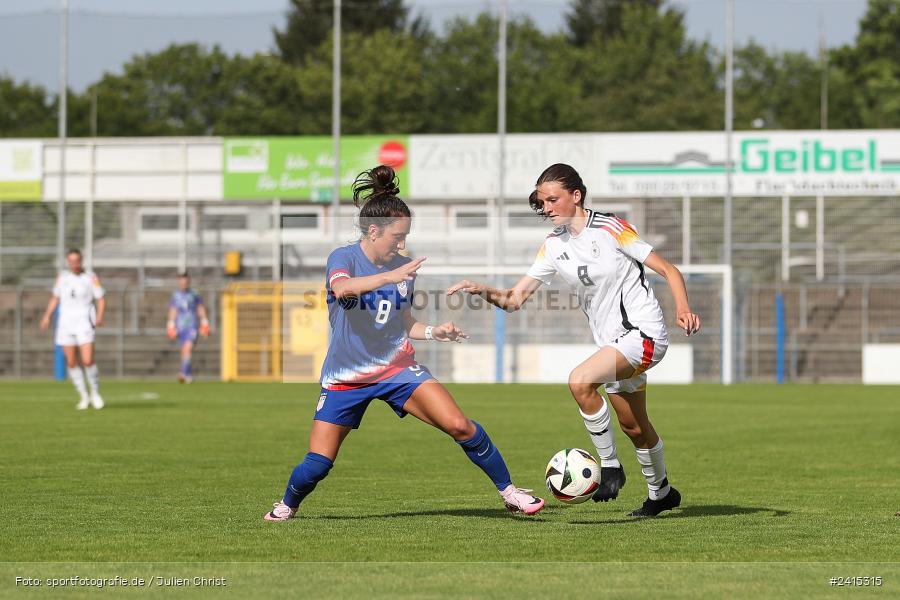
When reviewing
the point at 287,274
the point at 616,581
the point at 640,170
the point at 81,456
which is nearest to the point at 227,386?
the point at 287,274

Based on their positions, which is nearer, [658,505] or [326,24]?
[658,505]

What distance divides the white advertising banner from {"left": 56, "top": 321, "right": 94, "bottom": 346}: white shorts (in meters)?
20.8

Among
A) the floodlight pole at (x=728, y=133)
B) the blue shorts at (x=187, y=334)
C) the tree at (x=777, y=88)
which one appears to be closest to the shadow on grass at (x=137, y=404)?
Result: the blue shorts at (x=187, y=334)

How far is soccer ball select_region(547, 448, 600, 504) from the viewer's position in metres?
8.37

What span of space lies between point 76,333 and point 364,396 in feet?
42.0

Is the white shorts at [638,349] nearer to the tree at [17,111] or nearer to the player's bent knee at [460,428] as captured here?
the player's bent knee at [460,428]

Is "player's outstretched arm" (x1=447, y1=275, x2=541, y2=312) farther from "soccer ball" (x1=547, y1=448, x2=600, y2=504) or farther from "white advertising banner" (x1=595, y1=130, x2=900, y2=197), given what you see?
"white advertising banner" (x1=595, y1=130, x2=900, y2=197)

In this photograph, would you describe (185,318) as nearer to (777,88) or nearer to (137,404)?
(137,404)

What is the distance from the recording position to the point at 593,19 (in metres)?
81.6

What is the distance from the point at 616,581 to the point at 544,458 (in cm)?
737

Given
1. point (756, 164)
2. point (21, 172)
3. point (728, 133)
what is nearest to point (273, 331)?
point (21, 172)

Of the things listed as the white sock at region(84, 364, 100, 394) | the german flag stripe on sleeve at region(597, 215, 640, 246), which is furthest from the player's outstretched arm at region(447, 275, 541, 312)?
the white sock at region(84, 364, 100, 394)

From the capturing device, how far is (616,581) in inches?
251

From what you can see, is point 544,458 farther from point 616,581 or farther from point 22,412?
point 22,412
